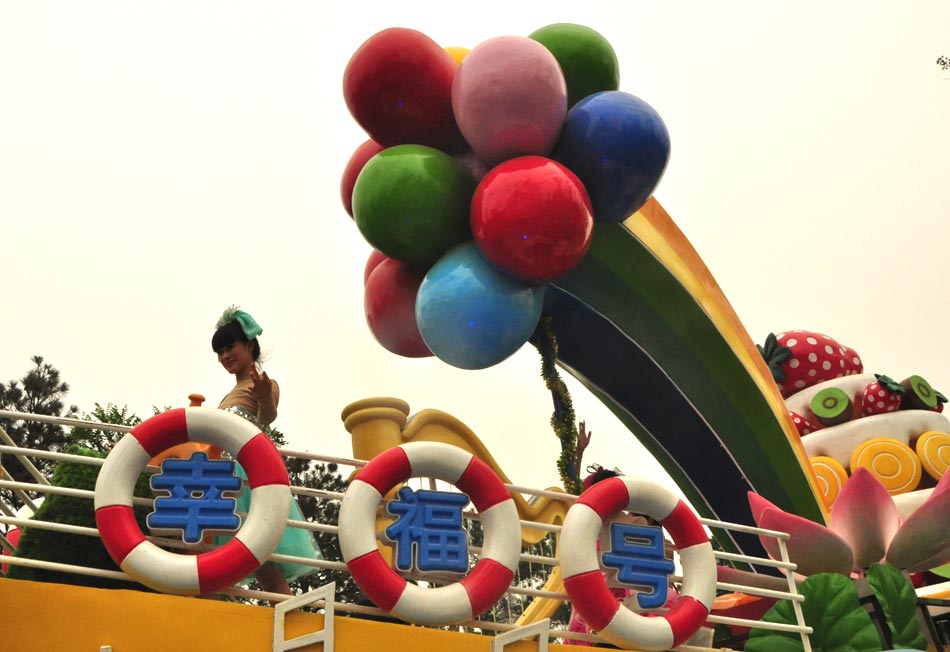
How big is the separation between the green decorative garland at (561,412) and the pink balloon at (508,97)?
1.52 meters

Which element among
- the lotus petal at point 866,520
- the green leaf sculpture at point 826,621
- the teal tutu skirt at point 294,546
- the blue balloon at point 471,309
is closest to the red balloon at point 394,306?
the blue balloon at point 471,309

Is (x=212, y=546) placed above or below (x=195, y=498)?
below

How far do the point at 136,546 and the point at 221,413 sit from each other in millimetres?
651

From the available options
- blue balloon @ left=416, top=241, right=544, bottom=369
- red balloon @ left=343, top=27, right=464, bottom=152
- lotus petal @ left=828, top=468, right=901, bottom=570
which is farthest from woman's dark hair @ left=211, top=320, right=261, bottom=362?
lotus petal @ left=828, top=468, right=901, bottom=570

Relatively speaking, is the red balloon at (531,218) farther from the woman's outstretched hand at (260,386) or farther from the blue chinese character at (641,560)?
the blue chinese character at (641,560)

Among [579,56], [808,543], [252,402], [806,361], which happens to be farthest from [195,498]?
[806,361]

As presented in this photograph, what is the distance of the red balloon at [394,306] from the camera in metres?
6.67

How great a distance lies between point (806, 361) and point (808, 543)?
15.0 feet

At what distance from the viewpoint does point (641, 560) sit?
5.14 metres

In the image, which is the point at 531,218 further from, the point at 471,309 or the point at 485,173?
the point at 485,173

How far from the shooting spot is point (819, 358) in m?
10.5

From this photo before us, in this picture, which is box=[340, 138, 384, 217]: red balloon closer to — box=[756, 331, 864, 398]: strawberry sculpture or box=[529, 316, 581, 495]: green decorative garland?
box=[529, 316, 581, 495]: green decorative garland

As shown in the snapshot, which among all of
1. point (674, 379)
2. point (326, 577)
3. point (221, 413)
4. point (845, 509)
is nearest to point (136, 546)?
point (221, 413)

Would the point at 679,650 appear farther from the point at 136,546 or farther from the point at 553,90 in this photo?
the point at 553,90
